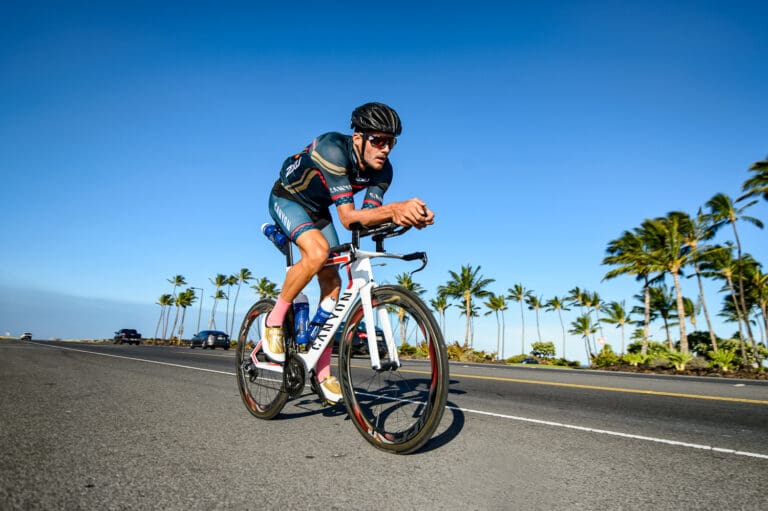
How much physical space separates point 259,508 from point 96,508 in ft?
1.90

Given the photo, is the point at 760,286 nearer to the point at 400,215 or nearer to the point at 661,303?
the point at 661,303

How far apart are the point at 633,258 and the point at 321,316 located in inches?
2027

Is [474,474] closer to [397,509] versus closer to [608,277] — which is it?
[397,509]

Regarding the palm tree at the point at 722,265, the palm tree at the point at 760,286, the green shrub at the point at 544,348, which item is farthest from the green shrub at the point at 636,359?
the green shrub at the point at 544,348

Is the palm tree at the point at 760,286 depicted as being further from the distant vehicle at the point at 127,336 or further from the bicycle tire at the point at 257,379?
the distant vehicle at the point at 127,336

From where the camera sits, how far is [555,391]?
6418mm

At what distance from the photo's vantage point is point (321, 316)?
3.37 metres

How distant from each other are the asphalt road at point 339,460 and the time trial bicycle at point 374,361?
0.15 m

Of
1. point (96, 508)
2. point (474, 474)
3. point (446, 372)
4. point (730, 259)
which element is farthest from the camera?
point (730, 259)

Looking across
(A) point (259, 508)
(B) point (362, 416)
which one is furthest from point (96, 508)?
(B) point (362, 416)

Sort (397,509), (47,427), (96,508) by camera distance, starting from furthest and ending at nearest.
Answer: (47,427), (397,509), (96,508)

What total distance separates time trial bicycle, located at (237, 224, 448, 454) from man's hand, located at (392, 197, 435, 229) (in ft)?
0.71

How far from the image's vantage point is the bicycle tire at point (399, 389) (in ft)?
7.89

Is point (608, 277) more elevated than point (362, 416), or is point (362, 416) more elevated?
point (608, 277)
